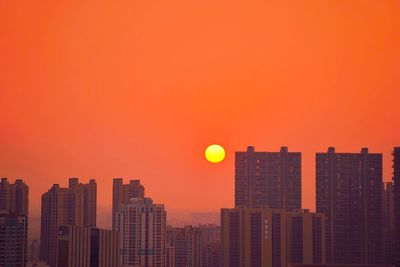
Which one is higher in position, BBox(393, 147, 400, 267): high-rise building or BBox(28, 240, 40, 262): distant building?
BBox(393, 147, 400, 267): high-rise building

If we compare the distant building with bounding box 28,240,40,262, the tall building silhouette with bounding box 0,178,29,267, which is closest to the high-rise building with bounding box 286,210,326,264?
the distant building with bounding box 28,240,40,262

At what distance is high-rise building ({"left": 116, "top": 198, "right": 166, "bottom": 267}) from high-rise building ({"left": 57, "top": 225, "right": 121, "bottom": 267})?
50.6 inches

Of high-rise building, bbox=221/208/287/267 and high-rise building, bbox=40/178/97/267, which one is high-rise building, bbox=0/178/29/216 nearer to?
high-rise building, bbox=40/178/97/267

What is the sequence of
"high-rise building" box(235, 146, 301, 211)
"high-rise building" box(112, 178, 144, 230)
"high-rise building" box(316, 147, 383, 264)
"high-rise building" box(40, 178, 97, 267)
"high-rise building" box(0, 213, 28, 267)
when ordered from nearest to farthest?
"high-rise building" box(0, 213, 28, 267) → "high-rise building" box(40, 178, 97, 267) → "high-rise building" box(112, 178, 144, 230) → "high-rise building" box(316, 147, 383, 264) → "high-rise building" box(235, 146, 301, 211)

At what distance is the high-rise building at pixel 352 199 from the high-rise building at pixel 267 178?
1.27 meters

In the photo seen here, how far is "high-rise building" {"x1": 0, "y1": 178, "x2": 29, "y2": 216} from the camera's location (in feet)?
139

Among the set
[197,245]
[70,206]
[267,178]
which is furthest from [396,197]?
[70,206]

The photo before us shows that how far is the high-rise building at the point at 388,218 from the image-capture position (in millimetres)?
45331

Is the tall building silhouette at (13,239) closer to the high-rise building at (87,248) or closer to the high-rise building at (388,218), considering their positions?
the high-rise building at (87,248)

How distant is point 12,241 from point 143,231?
20.7ft

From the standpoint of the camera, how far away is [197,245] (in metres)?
44.2

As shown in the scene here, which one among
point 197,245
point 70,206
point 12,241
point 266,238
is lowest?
point 197,245

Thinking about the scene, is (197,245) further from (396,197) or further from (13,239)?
(13,239)

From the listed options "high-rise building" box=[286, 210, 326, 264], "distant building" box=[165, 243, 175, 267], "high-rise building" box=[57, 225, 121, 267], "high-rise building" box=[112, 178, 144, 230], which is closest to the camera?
"high-rise building" box=[57, 225, 121, 267]
